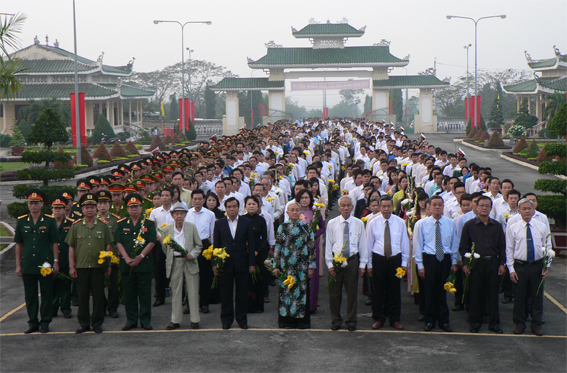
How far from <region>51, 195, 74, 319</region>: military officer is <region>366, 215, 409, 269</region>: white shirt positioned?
3925 millimetres

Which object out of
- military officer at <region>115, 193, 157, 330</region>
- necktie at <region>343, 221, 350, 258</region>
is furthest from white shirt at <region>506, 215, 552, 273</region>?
military officer at <region>115, 193, 157, 330</region>

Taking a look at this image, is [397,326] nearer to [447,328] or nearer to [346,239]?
[447,328]

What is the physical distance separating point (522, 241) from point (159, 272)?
482 centimetres

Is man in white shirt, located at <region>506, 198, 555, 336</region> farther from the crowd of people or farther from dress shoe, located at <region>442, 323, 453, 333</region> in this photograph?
dress shoe, located at <region>442, 323, 453, 333</region>

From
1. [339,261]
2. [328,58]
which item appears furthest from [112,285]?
[328,58]

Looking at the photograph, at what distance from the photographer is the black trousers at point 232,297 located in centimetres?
794

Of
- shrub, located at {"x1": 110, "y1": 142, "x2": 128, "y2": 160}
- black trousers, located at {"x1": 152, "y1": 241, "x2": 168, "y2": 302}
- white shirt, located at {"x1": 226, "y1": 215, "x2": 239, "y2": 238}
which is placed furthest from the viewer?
shrub, located at {"x1": 110, "y1": 142, "x2": 128, "y2": 160}

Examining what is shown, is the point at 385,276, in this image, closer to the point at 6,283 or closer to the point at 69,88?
the point at 6,283

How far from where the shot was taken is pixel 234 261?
26.3ft

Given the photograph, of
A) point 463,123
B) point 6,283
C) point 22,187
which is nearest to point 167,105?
point 463,123

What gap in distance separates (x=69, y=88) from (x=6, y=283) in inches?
1610

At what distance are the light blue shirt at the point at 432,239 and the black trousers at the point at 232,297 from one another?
213 cm

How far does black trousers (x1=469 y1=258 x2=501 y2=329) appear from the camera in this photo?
7.80 m

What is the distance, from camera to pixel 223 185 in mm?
10375
